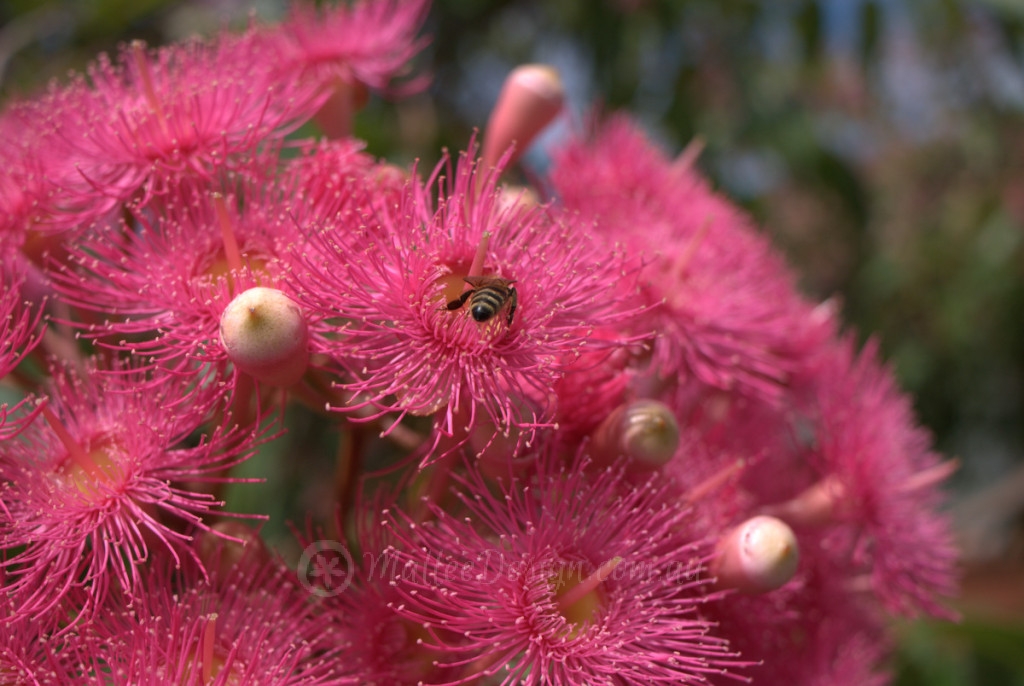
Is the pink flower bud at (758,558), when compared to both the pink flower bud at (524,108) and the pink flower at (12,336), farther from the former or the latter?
the pink flower at (12,336)

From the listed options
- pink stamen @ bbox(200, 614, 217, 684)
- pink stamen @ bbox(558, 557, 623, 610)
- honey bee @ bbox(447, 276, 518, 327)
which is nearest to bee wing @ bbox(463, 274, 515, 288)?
honey bee @ bbox(447, 276, 518, 327)

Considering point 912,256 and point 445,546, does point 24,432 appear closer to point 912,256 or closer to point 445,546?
point 445,546

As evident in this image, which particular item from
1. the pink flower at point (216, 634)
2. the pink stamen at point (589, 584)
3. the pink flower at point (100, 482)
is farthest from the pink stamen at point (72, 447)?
the pink stamen at point (589, 584)

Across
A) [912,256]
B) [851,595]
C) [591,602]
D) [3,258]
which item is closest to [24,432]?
[3,258]

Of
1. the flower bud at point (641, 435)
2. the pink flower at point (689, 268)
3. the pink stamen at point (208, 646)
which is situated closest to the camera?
the pink stamen at point (208, 646)

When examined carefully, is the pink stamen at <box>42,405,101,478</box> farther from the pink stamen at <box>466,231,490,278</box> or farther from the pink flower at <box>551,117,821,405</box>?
the pink flower at <box>551,117,821,405</box>

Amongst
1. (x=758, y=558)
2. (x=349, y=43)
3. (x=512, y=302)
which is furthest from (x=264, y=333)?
(x=349, y=43)
